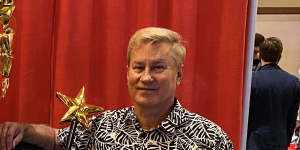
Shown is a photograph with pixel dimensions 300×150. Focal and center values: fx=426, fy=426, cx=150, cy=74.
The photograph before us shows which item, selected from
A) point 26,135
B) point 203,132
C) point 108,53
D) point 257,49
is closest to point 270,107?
point 257,49

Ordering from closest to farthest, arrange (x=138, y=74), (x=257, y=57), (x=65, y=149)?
(x=138, y=74)
(x=65, y=149)
(x=257, y=57)

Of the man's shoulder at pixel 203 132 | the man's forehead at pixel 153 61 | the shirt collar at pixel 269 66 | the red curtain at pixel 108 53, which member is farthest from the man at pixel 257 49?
the man's forehead at pixel 153 61

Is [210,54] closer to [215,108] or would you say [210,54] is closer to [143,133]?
[215,108]

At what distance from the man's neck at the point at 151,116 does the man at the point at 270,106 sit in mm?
1005

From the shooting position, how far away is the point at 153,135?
44.7 inches

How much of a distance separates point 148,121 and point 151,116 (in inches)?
0.7

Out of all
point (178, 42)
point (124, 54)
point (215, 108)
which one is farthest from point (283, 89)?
point (178, 42)

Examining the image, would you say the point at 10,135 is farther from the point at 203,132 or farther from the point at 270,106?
the point at 270,106

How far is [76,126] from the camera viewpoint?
1.16 metres

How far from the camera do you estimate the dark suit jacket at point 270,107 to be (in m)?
2.06

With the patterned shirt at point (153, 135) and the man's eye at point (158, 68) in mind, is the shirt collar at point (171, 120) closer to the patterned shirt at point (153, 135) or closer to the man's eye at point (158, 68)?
the patterned shirt at point (153, 135)

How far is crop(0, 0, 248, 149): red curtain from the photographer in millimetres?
1565

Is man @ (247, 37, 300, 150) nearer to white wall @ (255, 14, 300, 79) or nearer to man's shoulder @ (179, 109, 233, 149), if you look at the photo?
man's shoulder @ (179, 109, 233, 149)

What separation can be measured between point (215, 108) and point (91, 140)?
0.61 metres
